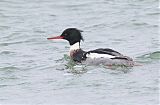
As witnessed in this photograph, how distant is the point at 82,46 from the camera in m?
17.7

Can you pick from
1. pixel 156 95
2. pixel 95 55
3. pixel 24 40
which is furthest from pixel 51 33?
pixel 156 95

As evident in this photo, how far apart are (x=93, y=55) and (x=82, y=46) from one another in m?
2.58

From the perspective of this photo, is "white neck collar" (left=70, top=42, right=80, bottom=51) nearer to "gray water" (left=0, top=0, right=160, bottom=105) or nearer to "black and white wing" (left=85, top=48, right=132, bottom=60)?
"gray water" (left=0, top=0, right=160, bottom=105)

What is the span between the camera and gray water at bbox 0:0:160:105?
12.0 m

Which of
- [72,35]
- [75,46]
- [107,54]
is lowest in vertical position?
[75,46]

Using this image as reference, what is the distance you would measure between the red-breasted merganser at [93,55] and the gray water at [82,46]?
298 mm

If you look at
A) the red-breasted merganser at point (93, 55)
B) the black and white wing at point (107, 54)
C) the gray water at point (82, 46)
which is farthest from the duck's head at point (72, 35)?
the black and white wing at point (107, 54)

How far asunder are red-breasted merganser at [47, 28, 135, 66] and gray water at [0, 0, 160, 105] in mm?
298

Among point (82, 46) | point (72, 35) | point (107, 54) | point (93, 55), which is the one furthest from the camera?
point (82, 46)

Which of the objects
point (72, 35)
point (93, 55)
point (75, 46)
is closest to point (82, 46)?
point (75, 46)

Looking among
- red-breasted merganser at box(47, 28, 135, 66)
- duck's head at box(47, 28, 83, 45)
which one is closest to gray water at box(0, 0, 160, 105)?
red-breasted merganser at box(47, 28, 135, 66)

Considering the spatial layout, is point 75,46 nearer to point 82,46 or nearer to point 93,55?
point 93,55

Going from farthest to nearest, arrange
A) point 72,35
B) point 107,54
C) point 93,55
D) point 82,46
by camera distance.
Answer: point 82,46
point 72,35
point 93,55
point 107,54

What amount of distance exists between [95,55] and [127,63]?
0.86 m
